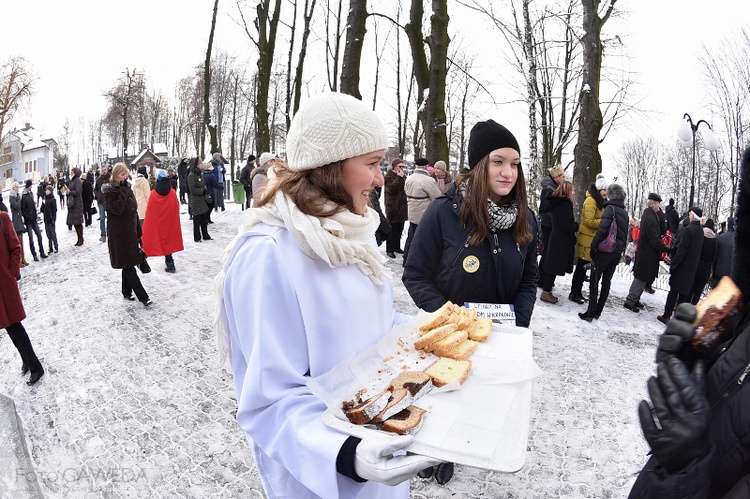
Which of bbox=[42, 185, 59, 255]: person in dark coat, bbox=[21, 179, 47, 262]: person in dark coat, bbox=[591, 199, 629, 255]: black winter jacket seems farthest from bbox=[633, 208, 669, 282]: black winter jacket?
bbox=[42, 185, 59, 255]: person in dark coat

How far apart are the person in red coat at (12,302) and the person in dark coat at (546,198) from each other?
755cm

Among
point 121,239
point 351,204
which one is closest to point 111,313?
point 121,239

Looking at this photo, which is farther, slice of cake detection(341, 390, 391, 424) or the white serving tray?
slice of cake detection(341, 390, 391, 424)

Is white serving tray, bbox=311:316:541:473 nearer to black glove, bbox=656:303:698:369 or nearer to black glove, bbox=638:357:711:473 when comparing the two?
black glove, bbox=638:357:711:473

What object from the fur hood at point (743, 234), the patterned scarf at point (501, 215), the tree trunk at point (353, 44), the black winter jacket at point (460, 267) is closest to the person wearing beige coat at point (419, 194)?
the tree trunk at point (353, 44)

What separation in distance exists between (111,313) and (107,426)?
322 cm

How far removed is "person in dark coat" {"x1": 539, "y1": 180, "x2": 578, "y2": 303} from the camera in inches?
319

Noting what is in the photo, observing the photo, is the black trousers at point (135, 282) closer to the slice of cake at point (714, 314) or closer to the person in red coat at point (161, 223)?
the person in red coat at point (161, 223)

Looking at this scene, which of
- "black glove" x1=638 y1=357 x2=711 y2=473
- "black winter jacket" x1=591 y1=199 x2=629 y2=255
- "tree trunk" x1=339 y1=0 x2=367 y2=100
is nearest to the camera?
"black glove" x1=638 y1=357 x2=711 y2=473

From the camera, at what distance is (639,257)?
8.96 meters

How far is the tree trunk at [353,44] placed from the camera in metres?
10.2

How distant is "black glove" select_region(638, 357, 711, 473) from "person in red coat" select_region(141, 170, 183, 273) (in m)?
9.15

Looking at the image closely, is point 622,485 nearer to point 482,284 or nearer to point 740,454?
point 482,284

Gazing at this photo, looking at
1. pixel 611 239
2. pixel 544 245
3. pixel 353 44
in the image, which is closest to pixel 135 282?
pixel 353 44
